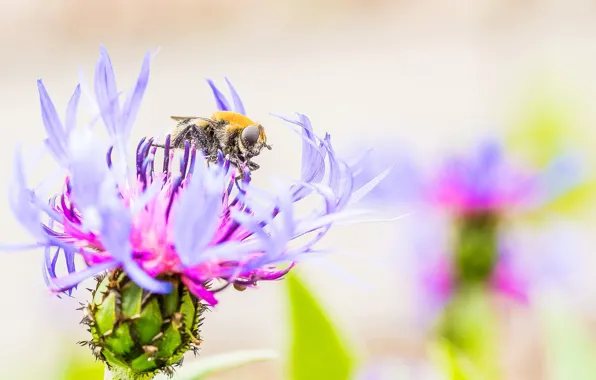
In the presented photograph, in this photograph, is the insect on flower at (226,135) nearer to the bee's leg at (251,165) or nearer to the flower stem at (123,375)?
the bee's leg at (251,165)

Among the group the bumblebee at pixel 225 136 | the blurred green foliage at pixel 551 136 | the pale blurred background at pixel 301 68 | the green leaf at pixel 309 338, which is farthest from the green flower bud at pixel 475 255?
the pale blurred background at pixel 301 68

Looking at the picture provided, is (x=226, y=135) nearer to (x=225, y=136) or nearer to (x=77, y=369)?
(x=225, y=136)

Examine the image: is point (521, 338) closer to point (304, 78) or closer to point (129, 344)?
point (304, 78)

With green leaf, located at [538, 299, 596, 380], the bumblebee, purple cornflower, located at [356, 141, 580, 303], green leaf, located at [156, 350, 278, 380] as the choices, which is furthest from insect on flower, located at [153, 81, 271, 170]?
purple cornflower, located at [356, 141, 580, 303]

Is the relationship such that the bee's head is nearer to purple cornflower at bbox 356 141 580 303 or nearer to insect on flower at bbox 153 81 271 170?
insect on flower at bbox 153 81 271 170

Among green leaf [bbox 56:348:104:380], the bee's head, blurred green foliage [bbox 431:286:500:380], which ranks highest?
the bee's head

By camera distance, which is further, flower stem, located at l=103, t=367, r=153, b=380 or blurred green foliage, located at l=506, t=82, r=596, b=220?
blurred green foliage, located at l=506, t=82, r=596, b=220
